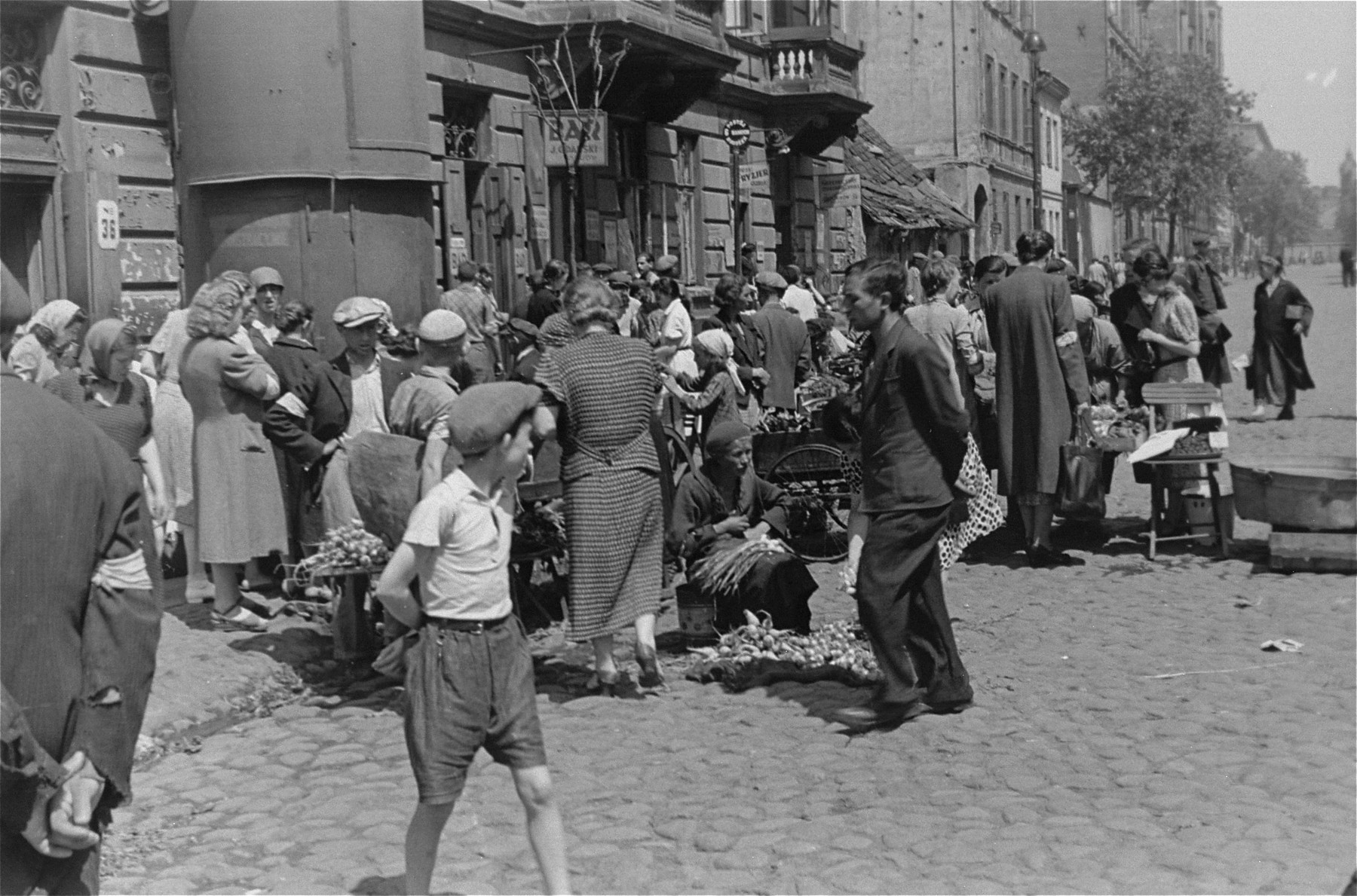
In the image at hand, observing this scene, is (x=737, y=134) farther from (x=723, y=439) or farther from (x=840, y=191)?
(x=723, y=439)

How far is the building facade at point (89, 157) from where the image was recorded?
45.5 feet

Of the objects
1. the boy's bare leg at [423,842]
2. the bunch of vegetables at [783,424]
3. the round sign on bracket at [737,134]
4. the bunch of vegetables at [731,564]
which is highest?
the round sign on bracket at [737,134]

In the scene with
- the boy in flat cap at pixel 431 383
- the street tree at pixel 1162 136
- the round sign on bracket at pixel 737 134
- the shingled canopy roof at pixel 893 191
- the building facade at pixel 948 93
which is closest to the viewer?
the boy in flat cap at pixel 431 383

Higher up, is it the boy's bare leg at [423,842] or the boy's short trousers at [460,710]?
the boy's short trousers at [460,710]

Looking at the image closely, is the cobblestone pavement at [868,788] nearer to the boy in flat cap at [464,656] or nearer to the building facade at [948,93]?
the boy in flat cap at [464,656]

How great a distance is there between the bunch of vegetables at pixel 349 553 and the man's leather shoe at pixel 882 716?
2.36 m

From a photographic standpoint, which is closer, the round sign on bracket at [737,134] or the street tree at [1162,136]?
the round sign on bracket at [737,134]

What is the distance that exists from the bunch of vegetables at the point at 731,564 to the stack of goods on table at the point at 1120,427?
3723 mm

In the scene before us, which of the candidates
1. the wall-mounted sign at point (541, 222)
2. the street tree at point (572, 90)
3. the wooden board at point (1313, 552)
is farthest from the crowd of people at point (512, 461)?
the street tree at point (572, 90)

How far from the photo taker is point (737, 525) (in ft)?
30.5

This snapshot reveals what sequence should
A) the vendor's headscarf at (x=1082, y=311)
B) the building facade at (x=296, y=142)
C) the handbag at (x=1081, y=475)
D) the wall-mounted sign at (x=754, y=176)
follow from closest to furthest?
the handbag at (x=1081, y=475)
the vendor's headscarf at (x=1082, y=311)
the building facade at (x=296, y=142)
the wall-mounted sign at (x=754, y=176)

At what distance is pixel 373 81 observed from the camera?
1551 cm

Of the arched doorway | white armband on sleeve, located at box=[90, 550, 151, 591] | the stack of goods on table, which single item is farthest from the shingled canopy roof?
white armband on sleeve, located at box=[90, 550, 151, 591]

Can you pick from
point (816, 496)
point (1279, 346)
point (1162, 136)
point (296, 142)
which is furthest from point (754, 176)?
point (1162, 136)
